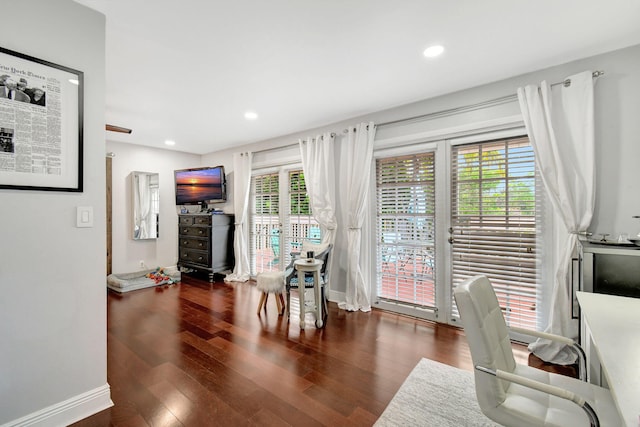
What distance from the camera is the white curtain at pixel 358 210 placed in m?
3.48

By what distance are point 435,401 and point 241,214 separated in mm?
4162

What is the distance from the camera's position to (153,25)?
190 centimetres

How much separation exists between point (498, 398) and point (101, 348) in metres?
2.24

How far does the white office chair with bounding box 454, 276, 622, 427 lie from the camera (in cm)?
110

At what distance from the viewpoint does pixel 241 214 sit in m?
5.13

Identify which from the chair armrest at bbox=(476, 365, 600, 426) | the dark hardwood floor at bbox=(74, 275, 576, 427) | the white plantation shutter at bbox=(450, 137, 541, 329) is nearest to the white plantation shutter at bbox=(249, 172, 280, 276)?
the dark hardwood floor at bbox=(74, 275, 576, 427)

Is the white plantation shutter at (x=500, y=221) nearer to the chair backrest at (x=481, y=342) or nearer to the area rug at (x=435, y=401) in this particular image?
the area rug at (x=435, y=401)

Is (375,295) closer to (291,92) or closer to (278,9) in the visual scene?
(291,92)

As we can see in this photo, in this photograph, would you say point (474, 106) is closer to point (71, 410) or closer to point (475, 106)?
point (475, 106)

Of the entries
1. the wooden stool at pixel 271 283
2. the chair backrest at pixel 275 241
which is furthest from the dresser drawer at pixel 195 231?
the wooden stool at pixel 271 283

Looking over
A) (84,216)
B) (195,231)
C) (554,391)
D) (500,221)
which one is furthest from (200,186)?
(554,391)

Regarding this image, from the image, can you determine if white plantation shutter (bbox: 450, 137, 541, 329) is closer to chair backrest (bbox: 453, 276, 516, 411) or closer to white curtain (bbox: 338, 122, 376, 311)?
white curtain (bbox: 338, 122, 376, 311)

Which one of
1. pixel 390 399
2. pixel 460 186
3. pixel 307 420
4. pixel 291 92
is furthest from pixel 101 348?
pixel 460 186

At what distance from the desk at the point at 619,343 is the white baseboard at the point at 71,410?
2.50 meters
